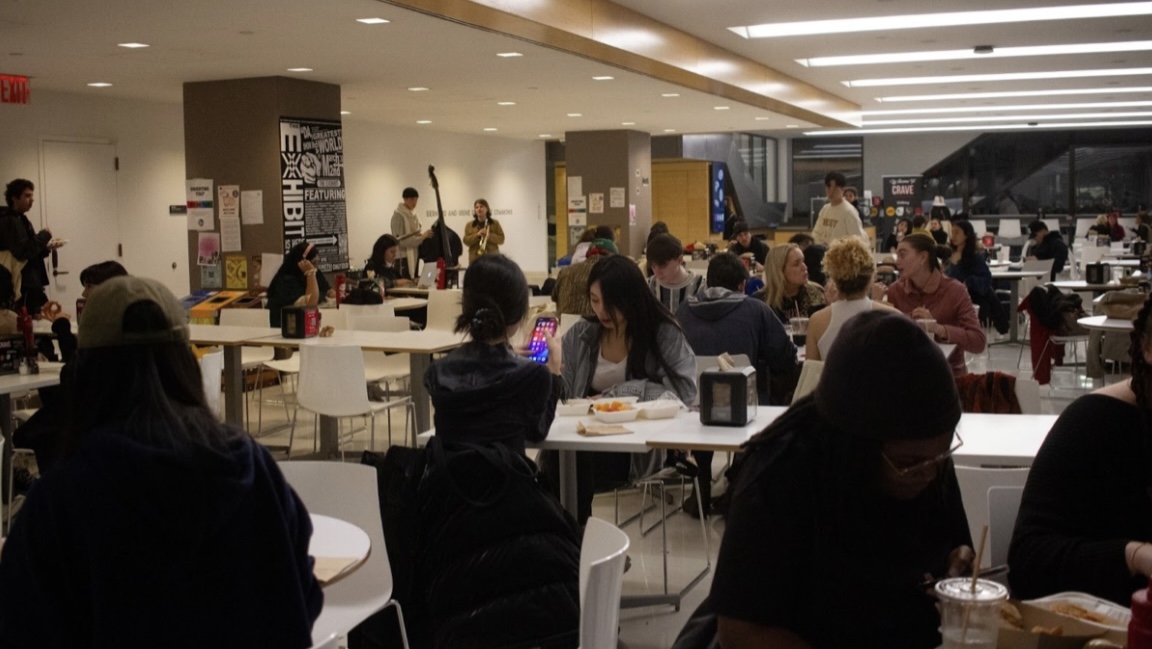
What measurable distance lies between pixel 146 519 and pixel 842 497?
1.12m

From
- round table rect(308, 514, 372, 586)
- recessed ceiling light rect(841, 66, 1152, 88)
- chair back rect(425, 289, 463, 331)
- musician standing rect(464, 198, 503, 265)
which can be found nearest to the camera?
round table rect(308, 514, 372, 586)

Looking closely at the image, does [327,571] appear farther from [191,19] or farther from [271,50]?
[271,50]

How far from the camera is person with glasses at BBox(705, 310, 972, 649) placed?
71.7 inches

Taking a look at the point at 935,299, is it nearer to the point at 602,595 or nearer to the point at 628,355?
the point at 628,355

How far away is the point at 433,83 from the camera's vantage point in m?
11.3

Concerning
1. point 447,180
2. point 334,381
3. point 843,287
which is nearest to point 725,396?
point 843,287

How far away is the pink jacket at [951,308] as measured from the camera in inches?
253

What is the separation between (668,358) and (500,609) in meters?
2.04

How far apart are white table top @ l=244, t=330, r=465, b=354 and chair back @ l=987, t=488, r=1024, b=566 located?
14.3 ft

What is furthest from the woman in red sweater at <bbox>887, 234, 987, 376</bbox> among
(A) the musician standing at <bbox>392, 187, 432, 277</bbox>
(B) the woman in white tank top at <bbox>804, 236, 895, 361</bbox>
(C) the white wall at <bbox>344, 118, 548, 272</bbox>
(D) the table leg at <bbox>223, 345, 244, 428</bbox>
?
(C) the white wall at <bbox>344, 118, 548, 272</bbox>

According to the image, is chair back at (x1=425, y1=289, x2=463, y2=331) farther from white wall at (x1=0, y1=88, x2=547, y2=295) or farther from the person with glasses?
the person with glasses

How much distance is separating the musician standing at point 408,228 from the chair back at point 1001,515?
11.2 meters

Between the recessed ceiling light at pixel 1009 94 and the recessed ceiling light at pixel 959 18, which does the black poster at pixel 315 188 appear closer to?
the recessed ceiling light at pixel 959 18

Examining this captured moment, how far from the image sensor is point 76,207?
12102 millimetres
